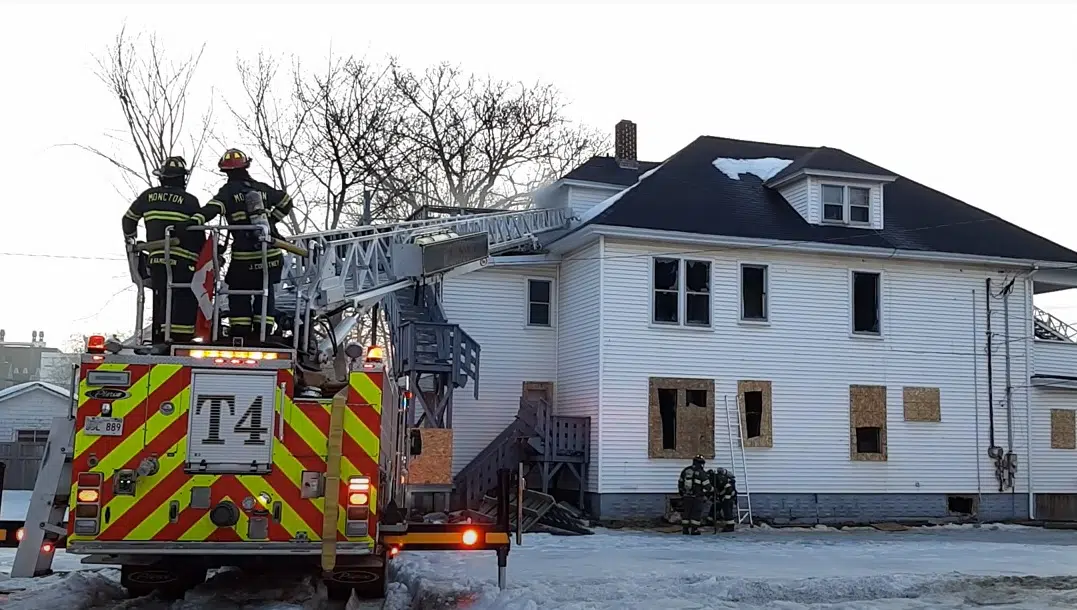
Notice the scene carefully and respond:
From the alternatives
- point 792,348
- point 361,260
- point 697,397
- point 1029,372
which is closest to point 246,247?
point 361,260

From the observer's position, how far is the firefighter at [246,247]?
28.4 ft

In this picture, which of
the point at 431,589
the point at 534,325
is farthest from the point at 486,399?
the point at 431,589

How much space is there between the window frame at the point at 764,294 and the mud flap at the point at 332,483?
15347mm

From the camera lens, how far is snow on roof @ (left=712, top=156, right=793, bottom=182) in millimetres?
25219

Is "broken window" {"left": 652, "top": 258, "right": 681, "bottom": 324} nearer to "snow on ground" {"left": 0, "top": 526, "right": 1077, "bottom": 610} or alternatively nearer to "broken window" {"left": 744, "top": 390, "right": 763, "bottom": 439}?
"broken window" {"left": 744, "top": 390, "right": 763, "bottom": 439}

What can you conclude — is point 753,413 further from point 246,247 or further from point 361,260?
point 246,247

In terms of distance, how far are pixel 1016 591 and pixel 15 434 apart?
3648 cm

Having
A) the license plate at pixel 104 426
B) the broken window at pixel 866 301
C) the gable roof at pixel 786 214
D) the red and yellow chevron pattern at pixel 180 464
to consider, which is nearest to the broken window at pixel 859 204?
the gable roof at pixel 786 214

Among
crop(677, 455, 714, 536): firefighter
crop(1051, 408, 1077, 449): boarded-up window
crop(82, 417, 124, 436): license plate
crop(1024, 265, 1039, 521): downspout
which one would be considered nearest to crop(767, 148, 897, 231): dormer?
crop(1024, 265, 1039, 521): downspout

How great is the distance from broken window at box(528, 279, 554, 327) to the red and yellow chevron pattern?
1587cm

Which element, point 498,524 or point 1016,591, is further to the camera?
point 1016,591

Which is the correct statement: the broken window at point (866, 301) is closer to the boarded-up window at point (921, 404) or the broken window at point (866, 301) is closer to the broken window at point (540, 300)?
the boarded-up window at point (921, 404)

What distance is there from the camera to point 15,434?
3838cm

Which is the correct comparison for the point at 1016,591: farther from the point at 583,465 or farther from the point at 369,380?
the point at 583,465
